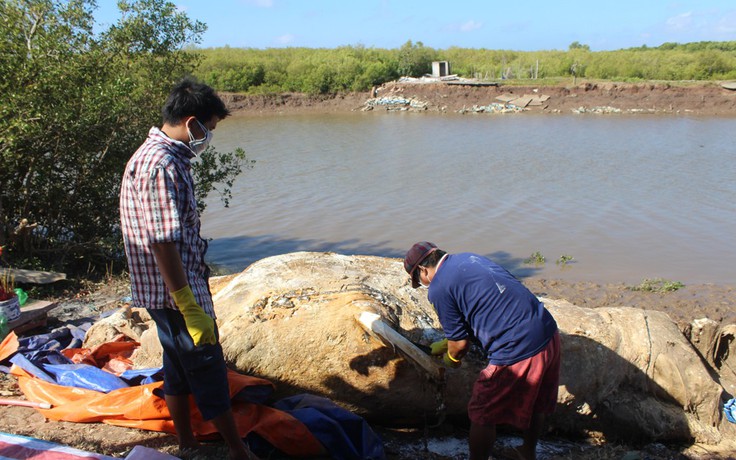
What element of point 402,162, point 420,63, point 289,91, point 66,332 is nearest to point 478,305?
point 66,332

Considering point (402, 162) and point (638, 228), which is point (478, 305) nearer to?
point (638, 228)

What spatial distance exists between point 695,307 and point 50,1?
8.57 metres

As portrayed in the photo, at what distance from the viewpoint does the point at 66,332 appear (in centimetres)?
479

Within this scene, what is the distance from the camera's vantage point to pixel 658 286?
25.6 ft

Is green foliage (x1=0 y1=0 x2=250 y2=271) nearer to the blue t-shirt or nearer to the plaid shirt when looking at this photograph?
the plaid shirt

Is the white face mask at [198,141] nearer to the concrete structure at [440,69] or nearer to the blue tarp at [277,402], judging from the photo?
the blue tarp at [277,402]

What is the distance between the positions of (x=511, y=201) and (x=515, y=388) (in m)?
9.88

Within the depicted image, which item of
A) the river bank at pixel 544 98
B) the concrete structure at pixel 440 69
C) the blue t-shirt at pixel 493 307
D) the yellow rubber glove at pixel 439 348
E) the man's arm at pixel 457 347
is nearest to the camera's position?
the blue t-shirt at pixel 493 307

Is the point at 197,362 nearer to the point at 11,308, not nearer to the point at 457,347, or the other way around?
the point at 457,347

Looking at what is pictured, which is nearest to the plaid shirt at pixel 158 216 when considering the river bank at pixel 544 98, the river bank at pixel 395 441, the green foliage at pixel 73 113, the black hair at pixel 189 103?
the black hair at pixel 189 103

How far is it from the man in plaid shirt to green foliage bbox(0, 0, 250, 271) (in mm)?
4005

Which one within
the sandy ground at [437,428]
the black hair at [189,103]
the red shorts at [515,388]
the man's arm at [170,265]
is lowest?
the sandy ground at [437,428]

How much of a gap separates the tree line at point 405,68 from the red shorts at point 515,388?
32623mm

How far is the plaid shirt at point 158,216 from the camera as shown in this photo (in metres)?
2.40
